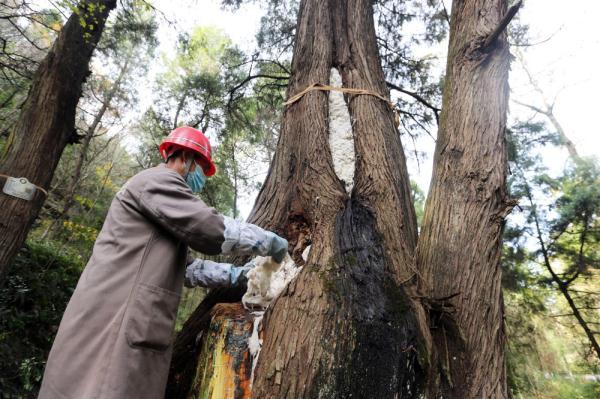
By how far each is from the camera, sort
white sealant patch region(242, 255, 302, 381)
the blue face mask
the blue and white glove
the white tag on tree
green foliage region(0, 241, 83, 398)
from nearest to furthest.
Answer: the blue and white glove → white sealant patch region(242, 255, 302, 381) → the blue face mask → the white tag on tree → green foliage region(0, 241, 83, 398)

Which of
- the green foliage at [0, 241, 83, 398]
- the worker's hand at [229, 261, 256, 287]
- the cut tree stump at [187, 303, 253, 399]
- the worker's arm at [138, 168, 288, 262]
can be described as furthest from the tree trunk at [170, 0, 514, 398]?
the green foliage at [0, 241, 83, 398]

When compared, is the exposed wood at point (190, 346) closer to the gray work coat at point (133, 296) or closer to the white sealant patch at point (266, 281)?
the white sealant patch at point (266, 281)

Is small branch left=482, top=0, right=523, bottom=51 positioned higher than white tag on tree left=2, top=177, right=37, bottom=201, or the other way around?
small branch left=482, top=0, right=523, bottom=51

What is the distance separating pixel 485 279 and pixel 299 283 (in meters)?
1.05

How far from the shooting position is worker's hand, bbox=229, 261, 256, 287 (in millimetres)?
1935

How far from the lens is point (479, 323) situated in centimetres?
175

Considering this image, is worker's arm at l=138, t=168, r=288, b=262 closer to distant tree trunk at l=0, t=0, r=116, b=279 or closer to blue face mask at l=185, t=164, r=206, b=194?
blue face mask at l=185, t=164, r=206, b=194

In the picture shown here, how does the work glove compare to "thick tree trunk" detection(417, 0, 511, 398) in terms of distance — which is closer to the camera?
"thick tree trunk" detection(417, 0, 511, 398)

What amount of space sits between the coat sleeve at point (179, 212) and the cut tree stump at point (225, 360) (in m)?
0.39

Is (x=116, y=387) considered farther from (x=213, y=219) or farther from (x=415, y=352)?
(x=415, y=352)

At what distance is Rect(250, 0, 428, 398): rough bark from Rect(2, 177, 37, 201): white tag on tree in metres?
2.15

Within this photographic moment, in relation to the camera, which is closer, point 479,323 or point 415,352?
point 415,352

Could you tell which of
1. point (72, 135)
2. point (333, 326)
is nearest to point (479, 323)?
point (333, 326)

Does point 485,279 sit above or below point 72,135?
below
